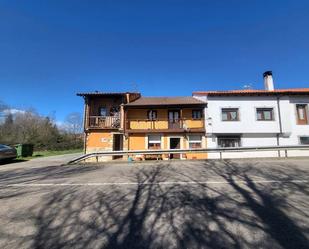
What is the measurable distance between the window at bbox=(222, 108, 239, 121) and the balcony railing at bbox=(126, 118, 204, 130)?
7.51 ft

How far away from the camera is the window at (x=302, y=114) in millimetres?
19391

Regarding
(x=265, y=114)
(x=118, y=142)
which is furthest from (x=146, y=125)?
(x=265, y=114)

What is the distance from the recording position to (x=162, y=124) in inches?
807

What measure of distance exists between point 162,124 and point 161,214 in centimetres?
1682

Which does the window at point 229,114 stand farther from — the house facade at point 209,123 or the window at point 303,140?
the window at point 303,140

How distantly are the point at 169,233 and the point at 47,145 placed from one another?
3495 cm

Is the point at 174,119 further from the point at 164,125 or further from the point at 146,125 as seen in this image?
the point at 146,125

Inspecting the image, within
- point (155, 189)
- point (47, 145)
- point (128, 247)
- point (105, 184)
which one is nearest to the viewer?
point (128, 247)

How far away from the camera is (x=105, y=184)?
20.1 ft

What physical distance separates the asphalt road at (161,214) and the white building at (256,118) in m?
13.8

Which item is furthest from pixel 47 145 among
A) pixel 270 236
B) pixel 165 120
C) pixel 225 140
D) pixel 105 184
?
pixel 270 236

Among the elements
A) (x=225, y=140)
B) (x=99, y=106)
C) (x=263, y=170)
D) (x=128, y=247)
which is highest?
(x=99, y=106)

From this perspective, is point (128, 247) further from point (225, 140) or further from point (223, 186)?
point (225, 140)

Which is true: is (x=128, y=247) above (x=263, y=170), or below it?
below
